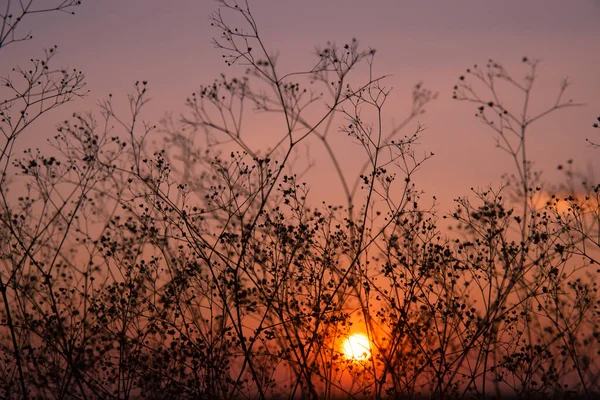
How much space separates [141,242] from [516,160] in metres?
5.90

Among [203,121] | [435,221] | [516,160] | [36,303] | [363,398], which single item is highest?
[203,121]

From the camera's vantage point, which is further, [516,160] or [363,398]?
[363,398]

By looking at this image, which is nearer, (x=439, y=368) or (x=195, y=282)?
(x=439, y=368)

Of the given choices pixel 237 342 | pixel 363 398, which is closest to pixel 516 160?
pixel 363 398

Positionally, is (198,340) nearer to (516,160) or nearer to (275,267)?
(275,267)

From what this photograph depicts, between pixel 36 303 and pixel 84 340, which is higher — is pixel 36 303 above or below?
above

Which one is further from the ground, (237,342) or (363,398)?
(237,342)

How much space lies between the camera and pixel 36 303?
9.07 meters

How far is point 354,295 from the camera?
8.91m

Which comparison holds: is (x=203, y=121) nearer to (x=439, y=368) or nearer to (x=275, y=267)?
(x=275, y=267)

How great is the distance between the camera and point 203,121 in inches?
367

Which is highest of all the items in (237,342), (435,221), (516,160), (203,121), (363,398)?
(203,121)

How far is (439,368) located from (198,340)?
3.58 meters

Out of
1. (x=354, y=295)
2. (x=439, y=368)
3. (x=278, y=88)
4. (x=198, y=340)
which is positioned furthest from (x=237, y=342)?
(x=278, y=88)
